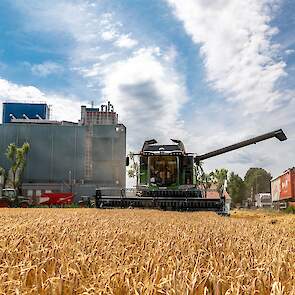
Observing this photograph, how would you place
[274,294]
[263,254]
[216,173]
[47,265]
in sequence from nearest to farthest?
[274,294]
[47,265]
[263,254]
[216,173]

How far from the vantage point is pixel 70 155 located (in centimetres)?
7581

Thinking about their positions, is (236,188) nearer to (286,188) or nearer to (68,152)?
(68,152)

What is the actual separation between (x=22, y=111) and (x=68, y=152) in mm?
18935

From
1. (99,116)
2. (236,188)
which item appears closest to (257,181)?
(236,188)

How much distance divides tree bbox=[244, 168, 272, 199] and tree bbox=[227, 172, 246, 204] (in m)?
22.5

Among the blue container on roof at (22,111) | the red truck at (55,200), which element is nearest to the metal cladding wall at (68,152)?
the blue container on roof at (22,111)

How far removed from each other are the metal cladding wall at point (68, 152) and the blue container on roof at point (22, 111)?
11738 millimetres

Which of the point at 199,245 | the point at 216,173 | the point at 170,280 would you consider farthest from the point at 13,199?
the point at 216,173

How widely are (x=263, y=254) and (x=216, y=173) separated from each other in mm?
122776

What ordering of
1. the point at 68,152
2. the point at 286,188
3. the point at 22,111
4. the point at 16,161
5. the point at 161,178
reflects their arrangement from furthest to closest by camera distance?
the point at 22,111, the point at 68,152, the point at 16,161, the point at 286,188, the point at 161,178

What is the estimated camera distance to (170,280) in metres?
A: 2.59

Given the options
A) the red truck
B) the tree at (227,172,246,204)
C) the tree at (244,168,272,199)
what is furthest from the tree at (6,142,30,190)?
the tree at (244,168,272,199)

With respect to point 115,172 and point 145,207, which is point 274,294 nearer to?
point 145,207

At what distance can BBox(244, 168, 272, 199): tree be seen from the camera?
15544cm
